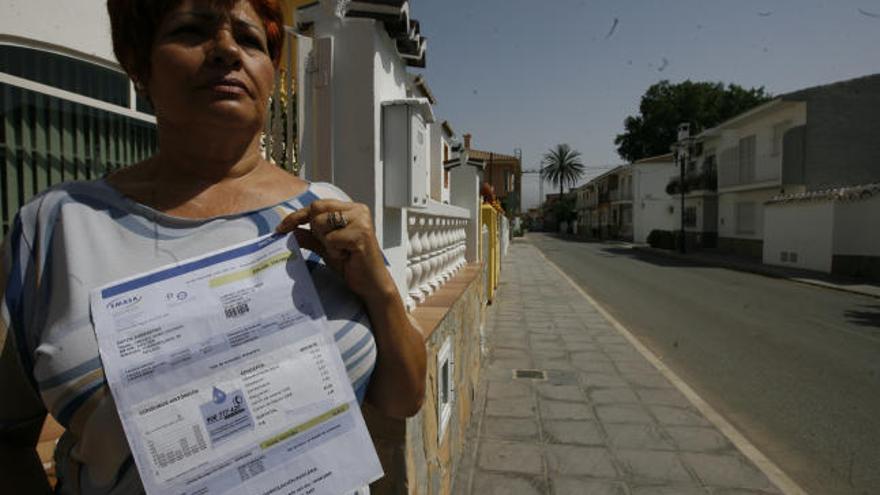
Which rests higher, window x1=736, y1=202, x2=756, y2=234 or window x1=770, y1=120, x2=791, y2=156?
window x1=770, y1=120, x2=791, y2=156

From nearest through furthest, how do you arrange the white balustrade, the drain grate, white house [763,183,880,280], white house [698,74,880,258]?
1. the white balustrade
2. the drain grate
3. white house [763,183,880,280]
4. white house [698,74,880,258]

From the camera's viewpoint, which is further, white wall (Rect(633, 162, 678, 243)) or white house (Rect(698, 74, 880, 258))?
white wall (Rect(633, 162, 678, 243))

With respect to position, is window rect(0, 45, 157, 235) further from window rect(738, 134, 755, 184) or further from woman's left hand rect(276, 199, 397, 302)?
window rect(738, 134, 755, 184)

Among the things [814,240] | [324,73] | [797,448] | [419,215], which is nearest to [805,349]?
[797,448]

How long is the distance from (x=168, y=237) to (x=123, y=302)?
0.16m

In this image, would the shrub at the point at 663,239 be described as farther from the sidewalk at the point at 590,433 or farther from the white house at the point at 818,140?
the sidewalk at the point at 590,433

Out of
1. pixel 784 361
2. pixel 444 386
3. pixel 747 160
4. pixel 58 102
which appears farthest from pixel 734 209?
pixel 58 102

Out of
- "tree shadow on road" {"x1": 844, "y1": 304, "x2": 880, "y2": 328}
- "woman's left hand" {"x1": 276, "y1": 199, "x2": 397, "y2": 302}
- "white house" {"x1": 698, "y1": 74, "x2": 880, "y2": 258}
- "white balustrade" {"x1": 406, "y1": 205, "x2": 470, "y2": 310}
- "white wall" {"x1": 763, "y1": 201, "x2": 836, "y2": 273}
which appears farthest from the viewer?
"white house" {"x1": 698, "y1": 74, "x2": 880, "y2": 258}

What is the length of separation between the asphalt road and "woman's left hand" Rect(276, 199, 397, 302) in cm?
378

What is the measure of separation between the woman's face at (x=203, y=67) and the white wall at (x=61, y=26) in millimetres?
2962

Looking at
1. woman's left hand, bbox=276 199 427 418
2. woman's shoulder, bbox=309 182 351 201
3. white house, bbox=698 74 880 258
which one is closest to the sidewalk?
woman's left hand, bbox=276 199 427 418

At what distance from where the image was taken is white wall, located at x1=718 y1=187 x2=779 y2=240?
25.7 metres

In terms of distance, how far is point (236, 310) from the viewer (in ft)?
2.97

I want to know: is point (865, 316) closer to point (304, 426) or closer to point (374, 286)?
point (374, 286)
